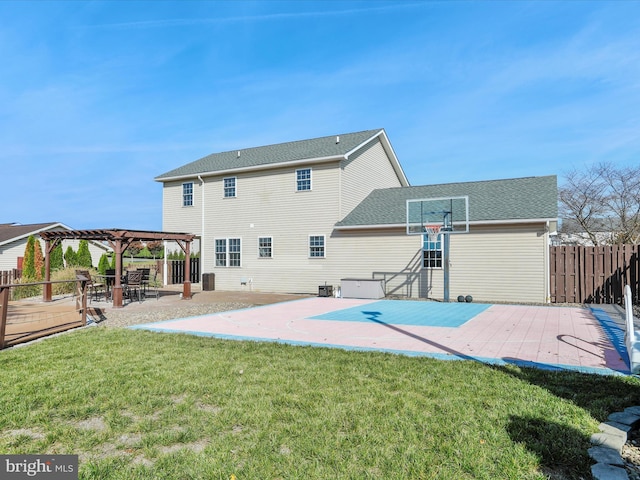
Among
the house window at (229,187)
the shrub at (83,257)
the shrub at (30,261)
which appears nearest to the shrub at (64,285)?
the shrub at (30,261)

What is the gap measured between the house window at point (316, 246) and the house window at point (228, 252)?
14.0 ft

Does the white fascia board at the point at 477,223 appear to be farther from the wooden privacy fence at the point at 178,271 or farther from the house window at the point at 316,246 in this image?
the wooden privacy fence at the point at 178,271

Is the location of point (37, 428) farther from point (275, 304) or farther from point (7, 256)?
point (7, 256)

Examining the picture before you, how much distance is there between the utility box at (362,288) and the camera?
1697cm

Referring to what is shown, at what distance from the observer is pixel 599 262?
14.4 meters

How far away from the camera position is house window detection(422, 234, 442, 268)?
16.8 meters

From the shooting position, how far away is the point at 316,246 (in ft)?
63.1

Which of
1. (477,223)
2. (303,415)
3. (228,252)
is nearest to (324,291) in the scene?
(228,252)

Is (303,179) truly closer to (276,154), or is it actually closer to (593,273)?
(276,154)

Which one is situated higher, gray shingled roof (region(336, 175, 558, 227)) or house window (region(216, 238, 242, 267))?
gray shingled roof (region(336, 175, 558, 227))

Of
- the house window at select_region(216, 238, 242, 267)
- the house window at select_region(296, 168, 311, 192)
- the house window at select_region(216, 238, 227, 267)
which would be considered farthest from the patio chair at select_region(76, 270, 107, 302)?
the house window at select_region(296, 168, 311, 192)

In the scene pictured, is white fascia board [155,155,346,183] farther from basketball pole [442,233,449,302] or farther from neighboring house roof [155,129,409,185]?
basketball pole [442,233,449,302]

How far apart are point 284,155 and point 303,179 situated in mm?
2227

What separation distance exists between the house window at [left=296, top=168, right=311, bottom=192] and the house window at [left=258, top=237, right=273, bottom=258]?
9.98 ft
